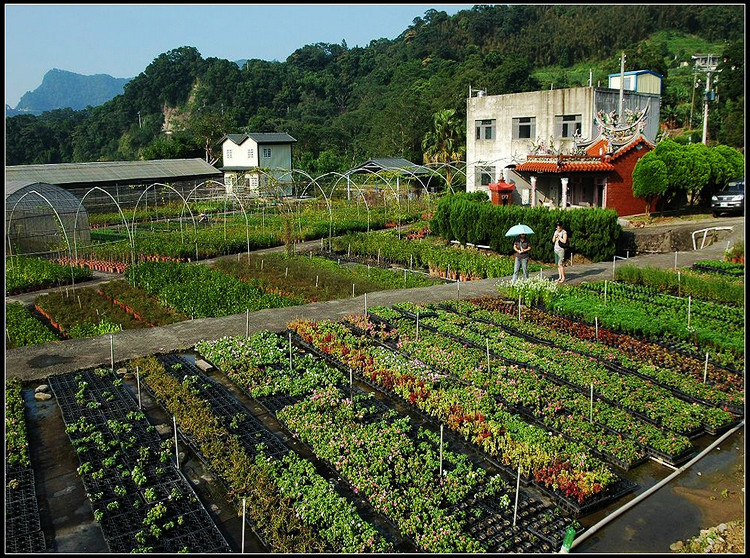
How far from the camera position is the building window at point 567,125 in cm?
2979

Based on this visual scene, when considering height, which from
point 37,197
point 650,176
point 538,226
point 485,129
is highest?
point 485,129

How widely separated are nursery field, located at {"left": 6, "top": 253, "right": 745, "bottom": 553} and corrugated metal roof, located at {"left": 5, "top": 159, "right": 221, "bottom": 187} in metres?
29.1

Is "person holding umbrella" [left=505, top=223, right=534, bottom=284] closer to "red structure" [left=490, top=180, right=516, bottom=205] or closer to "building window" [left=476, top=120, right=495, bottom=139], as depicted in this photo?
"red structure" [left=490, top=180, right=516, bottom=205]

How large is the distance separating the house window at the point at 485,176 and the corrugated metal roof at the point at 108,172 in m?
20.8

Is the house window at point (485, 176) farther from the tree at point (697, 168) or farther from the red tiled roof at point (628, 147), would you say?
the tree at point (697, 168)

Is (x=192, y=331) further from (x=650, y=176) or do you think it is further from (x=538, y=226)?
(x=650, y=176)

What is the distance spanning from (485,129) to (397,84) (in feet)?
161

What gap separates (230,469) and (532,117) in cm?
2787

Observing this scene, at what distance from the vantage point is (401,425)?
8.68m

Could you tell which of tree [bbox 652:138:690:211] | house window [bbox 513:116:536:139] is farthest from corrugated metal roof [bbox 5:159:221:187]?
tree [bbox 652:138:690:211]

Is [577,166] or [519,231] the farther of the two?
[577,166]

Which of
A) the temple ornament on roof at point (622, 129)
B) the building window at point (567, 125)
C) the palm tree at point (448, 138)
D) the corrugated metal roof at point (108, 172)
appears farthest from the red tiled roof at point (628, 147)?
the corrugated metal roof at point (108, 172)

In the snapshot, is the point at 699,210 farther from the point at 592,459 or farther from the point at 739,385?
the point at 592,459

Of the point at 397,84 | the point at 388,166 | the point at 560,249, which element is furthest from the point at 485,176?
the point at 397,84
